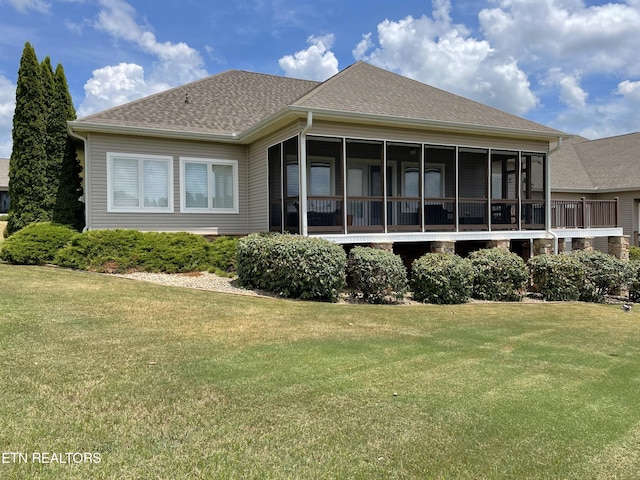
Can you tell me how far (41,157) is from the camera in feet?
46.7

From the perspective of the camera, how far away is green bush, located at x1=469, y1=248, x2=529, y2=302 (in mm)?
11500

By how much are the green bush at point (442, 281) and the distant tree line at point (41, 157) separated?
35.4ft

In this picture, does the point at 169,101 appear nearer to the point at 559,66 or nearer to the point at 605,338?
the point at 605,338

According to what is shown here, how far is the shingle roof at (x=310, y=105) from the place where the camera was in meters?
12.8

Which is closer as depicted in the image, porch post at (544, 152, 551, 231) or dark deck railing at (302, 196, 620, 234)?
dark deck railing at (302, 196, 620, 234)

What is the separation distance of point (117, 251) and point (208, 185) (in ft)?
12.8

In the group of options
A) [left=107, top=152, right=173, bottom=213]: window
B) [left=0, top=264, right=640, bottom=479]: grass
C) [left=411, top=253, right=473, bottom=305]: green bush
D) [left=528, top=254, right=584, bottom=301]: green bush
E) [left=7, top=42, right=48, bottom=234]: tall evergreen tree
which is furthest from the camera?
[left=7, top=42, right=48, bottom=234]: tall evergreen tree

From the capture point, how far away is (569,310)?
10.3m

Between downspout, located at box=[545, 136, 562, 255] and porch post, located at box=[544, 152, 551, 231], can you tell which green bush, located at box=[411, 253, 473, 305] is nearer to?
downspout, located at box=[545, 136, 562, 255]

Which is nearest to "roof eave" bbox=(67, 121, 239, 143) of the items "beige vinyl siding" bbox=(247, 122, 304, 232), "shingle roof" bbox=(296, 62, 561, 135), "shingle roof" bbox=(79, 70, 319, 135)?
"shingle roof" bbox=(79, 70, 319, 135)

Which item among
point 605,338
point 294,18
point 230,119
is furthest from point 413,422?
point 294,18

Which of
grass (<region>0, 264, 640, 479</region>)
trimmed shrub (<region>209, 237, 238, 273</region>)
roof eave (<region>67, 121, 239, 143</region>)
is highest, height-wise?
roof eave (<region>67, 121, 239, 143</region>)

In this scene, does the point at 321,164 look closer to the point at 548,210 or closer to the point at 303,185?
the point at 303,185

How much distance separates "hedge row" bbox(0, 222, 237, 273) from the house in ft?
4.26
